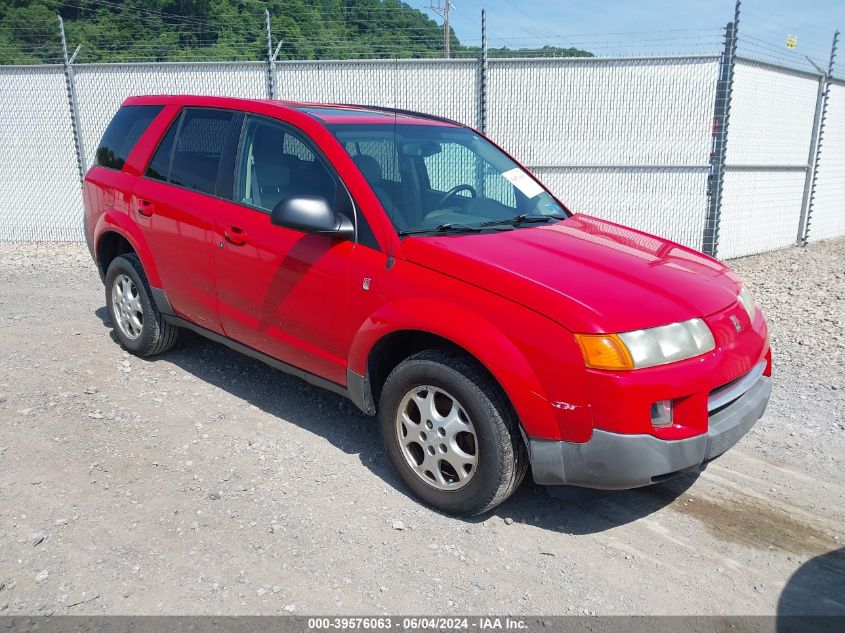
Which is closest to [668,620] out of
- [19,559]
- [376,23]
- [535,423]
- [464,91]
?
[535,423]

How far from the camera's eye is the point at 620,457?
284 cm

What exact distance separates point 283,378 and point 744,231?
289 inches

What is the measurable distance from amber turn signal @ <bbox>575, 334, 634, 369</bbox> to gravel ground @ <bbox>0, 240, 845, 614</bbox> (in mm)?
829

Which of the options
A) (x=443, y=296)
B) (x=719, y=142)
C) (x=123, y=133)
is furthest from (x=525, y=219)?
(x=719, y=142)

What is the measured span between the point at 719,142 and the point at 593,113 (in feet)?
5.41

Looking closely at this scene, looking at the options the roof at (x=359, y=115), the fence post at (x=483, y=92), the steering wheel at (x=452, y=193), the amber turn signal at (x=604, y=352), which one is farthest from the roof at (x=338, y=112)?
the fence post at (x=483, y=92)

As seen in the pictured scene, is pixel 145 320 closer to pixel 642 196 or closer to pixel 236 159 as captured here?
pixel 236 159

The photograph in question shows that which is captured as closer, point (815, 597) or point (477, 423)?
point (815, 597)

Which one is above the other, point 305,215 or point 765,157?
point 305,215

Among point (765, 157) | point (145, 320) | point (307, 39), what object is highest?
point (307, 39)

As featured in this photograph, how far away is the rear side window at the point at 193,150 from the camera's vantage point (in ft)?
14.3

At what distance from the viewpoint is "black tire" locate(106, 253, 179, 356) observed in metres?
5.01

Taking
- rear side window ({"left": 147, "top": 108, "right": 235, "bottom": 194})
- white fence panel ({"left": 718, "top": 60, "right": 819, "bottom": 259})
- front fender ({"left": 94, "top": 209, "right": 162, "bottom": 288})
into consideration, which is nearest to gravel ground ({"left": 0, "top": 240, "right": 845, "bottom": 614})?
front fender ({"left": 94, "top": 209, "right": 162, "bottom": 288})

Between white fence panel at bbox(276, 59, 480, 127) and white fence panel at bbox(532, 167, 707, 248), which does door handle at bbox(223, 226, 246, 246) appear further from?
white fence panel at bbox(532, 167, 707, 248)
